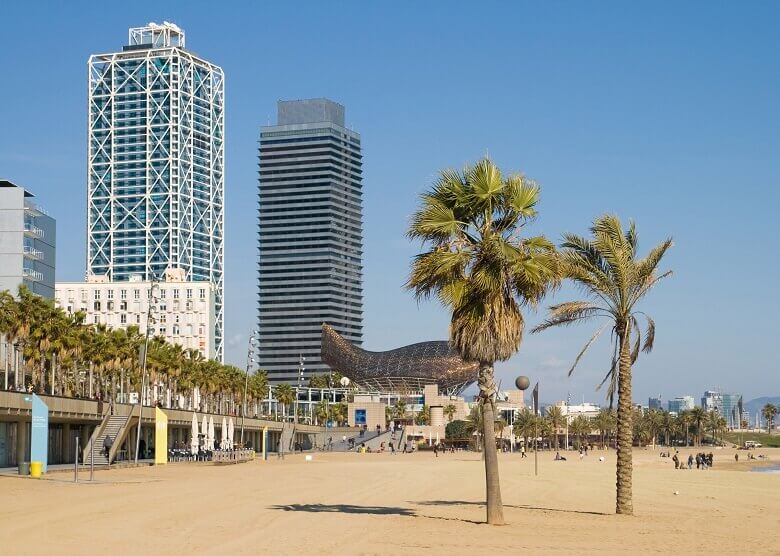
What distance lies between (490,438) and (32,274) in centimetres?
10137

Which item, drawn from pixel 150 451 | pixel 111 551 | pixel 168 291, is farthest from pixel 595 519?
pixel 168 291

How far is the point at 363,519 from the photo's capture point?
2681cm

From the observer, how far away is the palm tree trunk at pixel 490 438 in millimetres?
24547

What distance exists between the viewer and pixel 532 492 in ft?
131

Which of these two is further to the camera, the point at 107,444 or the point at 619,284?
the point at 107,444

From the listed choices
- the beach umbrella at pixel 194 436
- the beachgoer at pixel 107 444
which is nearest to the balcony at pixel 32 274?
the beach umbrella at pixel 194 436

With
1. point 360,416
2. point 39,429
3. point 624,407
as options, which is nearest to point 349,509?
point 624,407

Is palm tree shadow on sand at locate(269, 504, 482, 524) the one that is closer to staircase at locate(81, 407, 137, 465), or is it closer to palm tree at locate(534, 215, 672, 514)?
palm tree at locate(534, 215, 672, 514)

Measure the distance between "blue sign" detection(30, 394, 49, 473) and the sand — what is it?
1.04 meters

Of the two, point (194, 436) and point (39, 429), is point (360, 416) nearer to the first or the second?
point (194, 436)

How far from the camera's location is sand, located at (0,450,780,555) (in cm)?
2098

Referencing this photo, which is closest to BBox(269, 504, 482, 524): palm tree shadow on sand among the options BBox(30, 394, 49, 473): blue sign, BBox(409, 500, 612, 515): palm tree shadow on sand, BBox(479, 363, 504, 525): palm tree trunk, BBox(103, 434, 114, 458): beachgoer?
BBox(409, 500, 612, 515): palm tree shadow on sand

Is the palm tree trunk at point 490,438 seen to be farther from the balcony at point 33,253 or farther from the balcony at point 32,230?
the balcony at point 32,230

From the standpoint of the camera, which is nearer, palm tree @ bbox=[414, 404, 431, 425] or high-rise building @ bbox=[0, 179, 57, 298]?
high-rise building @ bbox=[0, 179, 57, 298]
